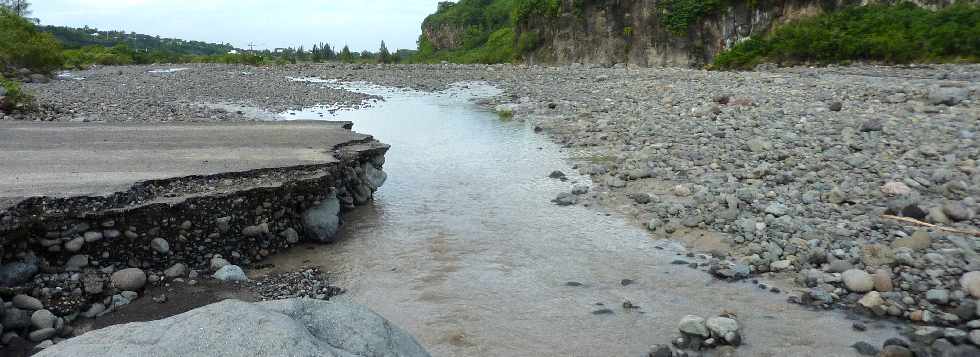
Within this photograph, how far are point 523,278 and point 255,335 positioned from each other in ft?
14.7

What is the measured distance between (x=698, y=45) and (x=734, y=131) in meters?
32.6

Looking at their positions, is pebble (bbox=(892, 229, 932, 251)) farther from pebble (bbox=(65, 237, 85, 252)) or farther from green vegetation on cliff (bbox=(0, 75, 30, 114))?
green vegetation on cliff (bbox=(0, 75, 30, 114))

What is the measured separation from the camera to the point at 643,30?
46562 millimetres

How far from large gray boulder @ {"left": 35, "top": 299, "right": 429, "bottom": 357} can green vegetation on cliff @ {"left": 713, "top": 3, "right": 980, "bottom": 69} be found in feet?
88.9

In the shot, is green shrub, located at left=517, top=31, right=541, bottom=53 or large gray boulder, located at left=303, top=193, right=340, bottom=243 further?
green shrub, located at left=517, top=31, right=541, bottom=53

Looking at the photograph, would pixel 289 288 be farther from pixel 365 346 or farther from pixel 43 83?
pixel 43 83

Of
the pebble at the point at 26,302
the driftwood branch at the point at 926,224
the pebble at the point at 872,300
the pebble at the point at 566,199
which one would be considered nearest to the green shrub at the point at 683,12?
the pebble at the point at 566,199

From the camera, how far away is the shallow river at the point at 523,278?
17.3 feet

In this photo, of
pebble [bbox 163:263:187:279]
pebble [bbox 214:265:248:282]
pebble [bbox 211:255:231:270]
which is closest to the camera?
pebble [bbox 163:263:187:279]

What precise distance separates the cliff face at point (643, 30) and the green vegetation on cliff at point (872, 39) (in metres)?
1.89

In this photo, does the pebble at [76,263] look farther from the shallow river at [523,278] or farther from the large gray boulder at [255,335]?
the large gray boulder at [255,335]

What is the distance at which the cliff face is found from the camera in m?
37.1

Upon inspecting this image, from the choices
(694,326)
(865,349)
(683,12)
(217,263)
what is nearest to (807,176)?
(865,349)

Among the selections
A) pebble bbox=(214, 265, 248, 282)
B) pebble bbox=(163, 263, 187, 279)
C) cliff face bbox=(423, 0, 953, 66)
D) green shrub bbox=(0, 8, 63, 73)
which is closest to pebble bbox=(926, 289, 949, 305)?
pebble bbox=(214, 265, 248, 282)
